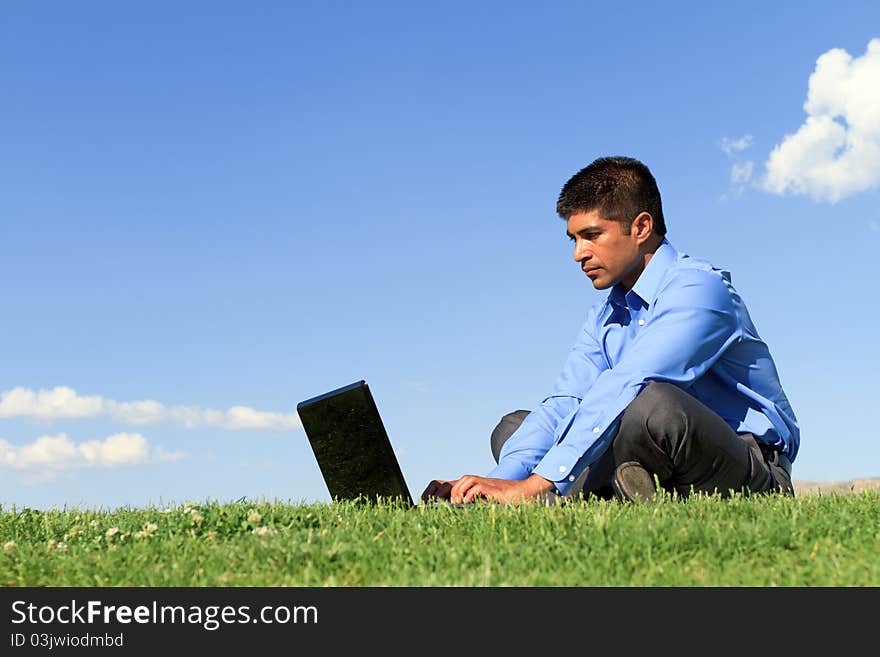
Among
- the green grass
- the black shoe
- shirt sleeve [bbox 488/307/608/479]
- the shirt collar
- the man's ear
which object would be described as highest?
the man's ear

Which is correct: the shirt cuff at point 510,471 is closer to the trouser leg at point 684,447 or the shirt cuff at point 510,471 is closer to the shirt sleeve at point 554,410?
the shirt sleeve at point 554,410

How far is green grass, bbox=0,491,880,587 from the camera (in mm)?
4578

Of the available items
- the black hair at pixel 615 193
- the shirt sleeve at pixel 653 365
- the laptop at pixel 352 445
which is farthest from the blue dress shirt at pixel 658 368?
the laptop at pixel 352 445

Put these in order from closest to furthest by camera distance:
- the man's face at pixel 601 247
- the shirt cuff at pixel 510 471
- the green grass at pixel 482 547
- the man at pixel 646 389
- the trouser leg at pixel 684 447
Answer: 1. the green grass at pixel 482 547
2. the trouser leg at pixel 684 447
3. the man at pixel 646 389
4. the man's face at pixel 601 247
5. the shirt cuff at pixel 510 471

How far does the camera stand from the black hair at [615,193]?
723cm

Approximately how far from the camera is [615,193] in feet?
23.8

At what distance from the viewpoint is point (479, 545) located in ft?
16.9

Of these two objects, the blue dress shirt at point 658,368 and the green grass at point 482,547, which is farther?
the blue dress shirt at point 658,368

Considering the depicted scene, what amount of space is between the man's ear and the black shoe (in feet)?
5.80

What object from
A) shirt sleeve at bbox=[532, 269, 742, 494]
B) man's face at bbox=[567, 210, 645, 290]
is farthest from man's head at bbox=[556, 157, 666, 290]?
shirt sleeve at bbox=[532, 269, 742, 494]

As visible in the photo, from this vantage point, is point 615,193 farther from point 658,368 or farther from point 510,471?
point 510,471

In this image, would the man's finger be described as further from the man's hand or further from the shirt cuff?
the shirt cuff
